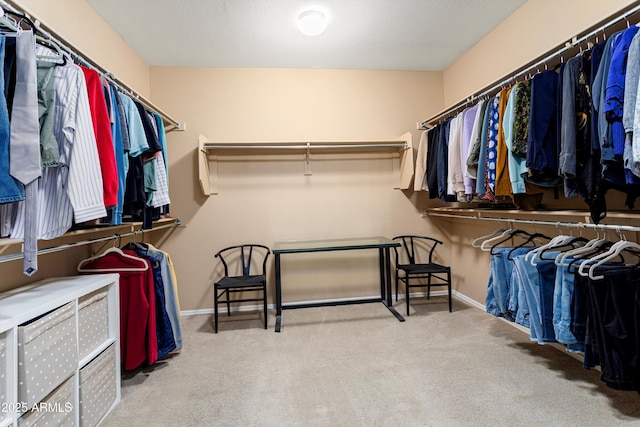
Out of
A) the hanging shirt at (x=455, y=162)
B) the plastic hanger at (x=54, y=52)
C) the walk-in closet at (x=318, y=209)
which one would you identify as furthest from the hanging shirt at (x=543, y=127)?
the plastic hanger at (x=54, y=52)

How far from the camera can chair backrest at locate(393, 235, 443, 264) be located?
3600mm

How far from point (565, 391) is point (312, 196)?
102 inches

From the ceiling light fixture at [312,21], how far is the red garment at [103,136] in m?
1.58

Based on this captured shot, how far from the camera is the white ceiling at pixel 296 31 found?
242 cm

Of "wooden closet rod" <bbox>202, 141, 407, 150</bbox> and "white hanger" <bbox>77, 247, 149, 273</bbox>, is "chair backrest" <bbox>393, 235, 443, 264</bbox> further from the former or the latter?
"white hanger" <bbox>77, 247, 149, 273</bbox>

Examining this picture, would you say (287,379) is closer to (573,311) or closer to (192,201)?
(573,311)

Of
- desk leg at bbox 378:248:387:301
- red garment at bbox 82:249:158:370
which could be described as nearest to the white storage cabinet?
red garment at bbox 82:249:158:370

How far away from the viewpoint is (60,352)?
1354 mm

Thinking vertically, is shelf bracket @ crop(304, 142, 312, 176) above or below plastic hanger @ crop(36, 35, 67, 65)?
below

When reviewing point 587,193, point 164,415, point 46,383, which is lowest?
point 164,415

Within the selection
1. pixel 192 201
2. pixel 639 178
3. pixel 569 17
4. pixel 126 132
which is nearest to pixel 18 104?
pixel 126 132

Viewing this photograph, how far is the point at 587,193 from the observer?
64.9 inches

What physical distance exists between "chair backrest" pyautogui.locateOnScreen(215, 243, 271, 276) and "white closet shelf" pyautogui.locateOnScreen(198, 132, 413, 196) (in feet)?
2.21

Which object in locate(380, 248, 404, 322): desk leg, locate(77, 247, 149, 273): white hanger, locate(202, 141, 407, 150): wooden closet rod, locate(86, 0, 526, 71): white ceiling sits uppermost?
locate(86, 0, 526, 71): white ceiling
